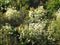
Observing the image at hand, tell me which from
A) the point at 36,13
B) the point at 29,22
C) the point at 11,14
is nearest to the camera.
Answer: the point at 29,22

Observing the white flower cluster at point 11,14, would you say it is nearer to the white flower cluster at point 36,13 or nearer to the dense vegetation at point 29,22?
the dense vegetation at point 29,22

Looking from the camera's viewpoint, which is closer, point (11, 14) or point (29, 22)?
point (29, 22)

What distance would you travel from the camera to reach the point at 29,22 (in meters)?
20.8

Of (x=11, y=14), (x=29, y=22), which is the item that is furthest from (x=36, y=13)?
(x=11, y=14)

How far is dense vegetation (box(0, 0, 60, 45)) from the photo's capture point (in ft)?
63.4

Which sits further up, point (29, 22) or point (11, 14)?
point (11, 14)

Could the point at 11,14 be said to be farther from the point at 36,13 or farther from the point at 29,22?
the point at 36,13

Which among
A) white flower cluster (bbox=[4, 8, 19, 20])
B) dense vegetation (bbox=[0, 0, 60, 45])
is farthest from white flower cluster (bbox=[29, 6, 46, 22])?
white flower cluster (bbox=[4, 8, 19, 20])

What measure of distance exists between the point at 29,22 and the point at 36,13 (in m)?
1.19

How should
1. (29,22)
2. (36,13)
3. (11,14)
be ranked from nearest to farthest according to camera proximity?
(29,22)
(11,14)
(36,13)

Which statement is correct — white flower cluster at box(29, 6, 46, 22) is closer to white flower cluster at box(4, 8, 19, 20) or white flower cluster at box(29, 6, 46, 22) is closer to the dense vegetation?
the dense vegetation

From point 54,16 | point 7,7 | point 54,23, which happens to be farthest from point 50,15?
point 7,7

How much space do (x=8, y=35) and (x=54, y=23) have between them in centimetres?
392

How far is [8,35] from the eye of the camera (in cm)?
1934
